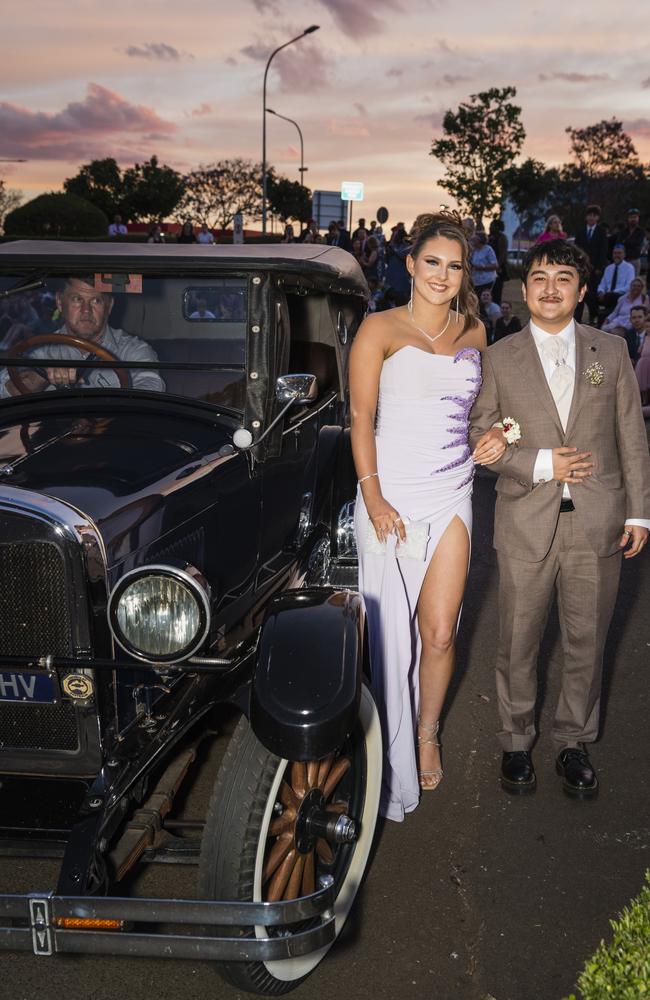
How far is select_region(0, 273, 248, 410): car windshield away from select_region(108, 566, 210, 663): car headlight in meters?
1.10

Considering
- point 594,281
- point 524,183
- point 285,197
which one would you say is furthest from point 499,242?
point 285,197

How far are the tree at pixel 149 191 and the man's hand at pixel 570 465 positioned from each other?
74.8 meters

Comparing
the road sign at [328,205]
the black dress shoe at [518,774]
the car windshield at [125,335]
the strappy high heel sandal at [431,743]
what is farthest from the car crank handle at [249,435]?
the road sign at [328,205]

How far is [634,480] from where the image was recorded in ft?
11.1

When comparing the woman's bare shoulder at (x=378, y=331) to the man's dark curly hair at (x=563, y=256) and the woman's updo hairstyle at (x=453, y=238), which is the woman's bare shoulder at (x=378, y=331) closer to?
the woman's updo hairstyle at (x=453, y=238)

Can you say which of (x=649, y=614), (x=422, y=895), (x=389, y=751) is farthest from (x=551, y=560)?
(x=649, y=614)

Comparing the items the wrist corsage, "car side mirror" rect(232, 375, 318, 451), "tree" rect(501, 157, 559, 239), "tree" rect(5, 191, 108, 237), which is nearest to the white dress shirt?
the wrist corsage

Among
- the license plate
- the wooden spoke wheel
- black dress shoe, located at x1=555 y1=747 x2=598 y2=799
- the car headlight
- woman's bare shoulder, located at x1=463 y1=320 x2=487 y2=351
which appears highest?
woman's bare shoulder, located at x1=463 y1=320 x2=487 y2=351

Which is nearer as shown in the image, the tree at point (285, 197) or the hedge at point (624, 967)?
the hedge at point (624, 967)

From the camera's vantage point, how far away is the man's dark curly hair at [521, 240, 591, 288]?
10.9ft

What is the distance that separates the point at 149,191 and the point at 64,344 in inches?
3052

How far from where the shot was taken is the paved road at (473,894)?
8.70ft

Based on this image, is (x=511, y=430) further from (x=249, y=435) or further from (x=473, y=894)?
(x=473, y=894)

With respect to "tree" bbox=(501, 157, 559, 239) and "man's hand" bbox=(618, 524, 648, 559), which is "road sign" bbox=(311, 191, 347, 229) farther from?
"man's hand" bbox=(618, 524, 648, 559)
